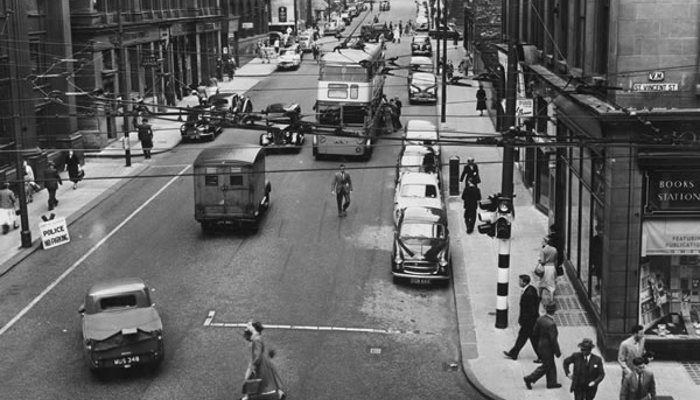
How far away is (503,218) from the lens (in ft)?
74.2

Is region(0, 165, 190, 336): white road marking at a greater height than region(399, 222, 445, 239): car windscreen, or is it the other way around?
region(399, 222, 445, 239): car windscreen

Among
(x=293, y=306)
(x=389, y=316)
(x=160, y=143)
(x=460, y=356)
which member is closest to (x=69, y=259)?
(x=293, y=306)

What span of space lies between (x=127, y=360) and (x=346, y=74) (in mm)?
26543

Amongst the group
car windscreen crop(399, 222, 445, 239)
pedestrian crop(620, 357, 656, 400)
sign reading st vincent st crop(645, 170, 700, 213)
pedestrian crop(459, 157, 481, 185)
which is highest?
sign reading st vincent st crop(645, 170, 700, 213)

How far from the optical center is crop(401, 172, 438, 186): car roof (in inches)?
1300

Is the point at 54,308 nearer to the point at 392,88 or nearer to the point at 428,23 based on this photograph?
the point at 392,88

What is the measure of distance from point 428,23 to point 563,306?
3480 inches

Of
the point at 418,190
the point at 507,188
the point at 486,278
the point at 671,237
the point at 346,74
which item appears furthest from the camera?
the point at 346,74

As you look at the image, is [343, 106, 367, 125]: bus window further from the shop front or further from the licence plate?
the licence plate

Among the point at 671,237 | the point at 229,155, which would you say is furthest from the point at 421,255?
the point at 229,155

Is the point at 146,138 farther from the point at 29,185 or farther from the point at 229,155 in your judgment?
the point at 229,155

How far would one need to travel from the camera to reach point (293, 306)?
25000 millimetres

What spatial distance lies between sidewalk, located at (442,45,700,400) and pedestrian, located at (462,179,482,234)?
400mm

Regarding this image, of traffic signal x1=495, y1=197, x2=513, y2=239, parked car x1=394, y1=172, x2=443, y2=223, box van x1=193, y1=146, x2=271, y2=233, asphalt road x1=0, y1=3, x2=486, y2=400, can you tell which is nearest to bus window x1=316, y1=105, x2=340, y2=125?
asphalt road x1=0, y1=3, x2=486, y2=400
